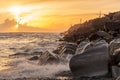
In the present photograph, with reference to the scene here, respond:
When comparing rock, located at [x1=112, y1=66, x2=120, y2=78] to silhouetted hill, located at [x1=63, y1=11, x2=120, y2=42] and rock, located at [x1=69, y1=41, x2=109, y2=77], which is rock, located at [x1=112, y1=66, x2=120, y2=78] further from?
silhouetted hill, located at [x1=63, y1=11, x2=120, y2=42]

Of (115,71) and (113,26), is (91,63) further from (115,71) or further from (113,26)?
(113,26)

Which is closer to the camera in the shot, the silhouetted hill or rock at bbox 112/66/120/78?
rock at bbox 112/66/120/78

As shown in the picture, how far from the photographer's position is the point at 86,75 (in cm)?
1716

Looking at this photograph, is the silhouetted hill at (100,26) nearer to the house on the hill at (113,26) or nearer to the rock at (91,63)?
the house on the hill at (113,26)

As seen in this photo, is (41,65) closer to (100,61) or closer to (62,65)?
(62,65)

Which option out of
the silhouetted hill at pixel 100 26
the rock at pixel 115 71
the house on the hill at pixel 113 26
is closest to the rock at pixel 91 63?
the rock at pixel 115 71

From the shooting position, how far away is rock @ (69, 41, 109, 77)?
17.1m

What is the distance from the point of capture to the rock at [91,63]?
56.1ft

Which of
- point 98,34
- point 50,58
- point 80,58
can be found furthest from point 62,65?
point 98,34

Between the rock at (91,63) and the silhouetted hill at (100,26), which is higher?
the rock at (91,63)

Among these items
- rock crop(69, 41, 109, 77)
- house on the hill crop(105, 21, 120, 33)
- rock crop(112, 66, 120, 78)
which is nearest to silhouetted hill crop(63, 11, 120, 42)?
house on the hill crop(105, 21, 120, 33)

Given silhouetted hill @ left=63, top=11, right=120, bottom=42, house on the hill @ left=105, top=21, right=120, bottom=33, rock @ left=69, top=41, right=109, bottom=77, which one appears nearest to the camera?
rock @ left=69, top=41, right=109, bottom=77

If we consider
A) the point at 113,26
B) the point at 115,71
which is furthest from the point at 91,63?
the point at 113,26

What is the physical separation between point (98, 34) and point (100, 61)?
66.8 ft
